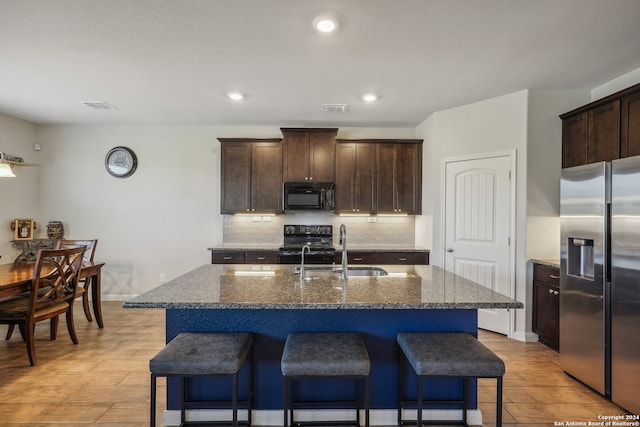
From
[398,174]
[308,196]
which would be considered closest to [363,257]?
[308,196]

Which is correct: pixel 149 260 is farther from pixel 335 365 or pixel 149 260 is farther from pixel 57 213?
pixel 335 365

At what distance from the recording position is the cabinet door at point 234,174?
14.6 ft

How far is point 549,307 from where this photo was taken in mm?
3115

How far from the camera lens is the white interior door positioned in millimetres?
3477

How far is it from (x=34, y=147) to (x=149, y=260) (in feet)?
7.64

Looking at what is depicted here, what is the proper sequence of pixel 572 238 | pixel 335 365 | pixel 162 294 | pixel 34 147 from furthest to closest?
pixel 34 147 < pixel 572 238 < pixel 162 294 < pixel 335 365

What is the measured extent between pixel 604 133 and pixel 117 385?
4465mm

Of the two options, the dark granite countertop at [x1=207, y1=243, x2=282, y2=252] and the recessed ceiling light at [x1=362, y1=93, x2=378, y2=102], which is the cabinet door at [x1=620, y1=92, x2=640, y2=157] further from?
the dark granite countertop at [x1=207, y1=243, x2=282, y2=252]

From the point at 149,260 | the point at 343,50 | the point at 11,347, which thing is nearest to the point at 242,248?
the point at 149,260

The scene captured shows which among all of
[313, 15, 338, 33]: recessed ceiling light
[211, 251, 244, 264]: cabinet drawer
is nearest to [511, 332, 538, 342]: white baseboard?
[211, 251, 244, 264]: cabinet drawer

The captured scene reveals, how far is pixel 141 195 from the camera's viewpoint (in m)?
4.80

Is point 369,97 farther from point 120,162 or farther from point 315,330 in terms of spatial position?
point 120,162

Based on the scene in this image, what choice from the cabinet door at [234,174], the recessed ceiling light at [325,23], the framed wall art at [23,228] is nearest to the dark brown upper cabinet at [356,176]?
the cabinet door at [234,174]

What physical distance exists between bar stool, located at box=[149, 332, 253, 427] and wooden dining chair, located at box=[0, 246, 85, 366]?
6.18ft
